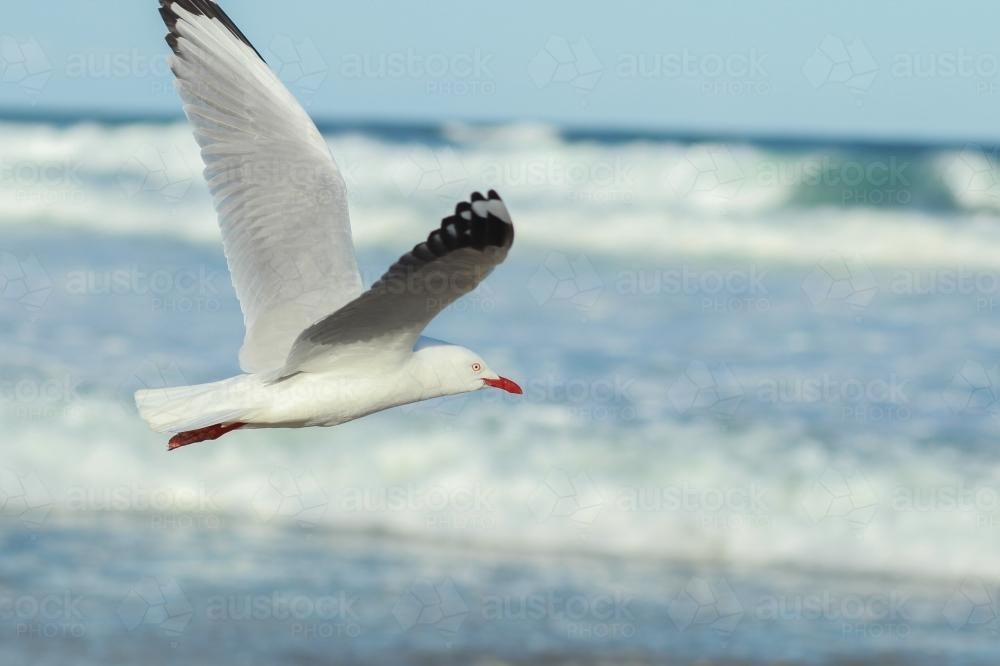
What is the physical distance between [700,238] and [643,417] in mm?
10311

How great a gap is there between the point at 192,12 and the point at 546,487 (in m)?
4.02

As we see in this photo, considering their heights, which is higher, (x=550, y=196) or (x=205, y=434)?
(x=550, y=196)

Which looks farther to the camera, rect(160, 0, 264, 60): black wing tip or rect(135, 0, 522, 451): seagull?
rect(160, 0, 264, 60): black wing tip

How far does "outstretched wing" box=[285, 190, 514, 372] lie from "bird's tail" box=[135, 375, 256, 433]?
8.7 inches

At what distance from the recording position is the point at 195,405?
5211 millimetres

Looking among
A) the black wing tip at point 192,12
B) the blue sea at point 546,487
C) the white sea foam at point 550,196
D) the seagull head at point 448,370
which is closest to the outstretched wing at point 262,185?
the black wing tip at point 192,12

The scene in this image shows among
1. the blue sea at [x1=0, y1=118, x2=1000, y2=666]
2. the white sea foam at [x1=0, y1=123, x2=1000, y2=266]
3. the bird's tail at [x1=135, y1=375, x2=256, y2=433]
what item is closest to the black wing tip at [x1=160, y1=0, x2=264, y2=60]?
the bird's tail at [x1=135, y1=375, x2=256, y2=433]

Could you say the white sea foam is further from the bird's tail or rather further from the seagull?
the bird's tail

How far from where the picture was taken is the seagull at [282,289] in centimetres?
513

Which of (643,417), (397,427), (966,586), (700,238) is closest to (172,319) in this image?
(397,427)

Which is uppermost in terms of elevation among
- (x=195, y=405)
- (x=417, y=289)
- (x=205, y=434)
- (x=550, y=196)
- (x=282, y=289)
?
(x=550, y=196)

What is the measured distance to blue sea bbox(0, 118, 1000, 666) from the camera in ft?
22.9

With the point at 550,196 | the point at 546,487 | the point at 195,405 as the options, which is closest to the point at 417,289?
the point at 195,405

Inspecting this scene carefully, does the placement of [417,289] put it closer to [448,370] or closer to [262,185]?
[448,370]
